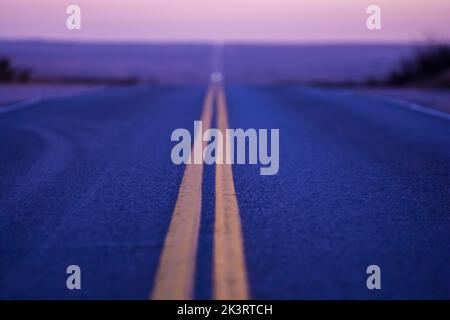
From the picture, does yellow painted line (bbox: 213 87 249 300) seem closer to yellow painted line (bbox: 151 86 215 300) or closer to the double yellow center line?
the double yellow center line

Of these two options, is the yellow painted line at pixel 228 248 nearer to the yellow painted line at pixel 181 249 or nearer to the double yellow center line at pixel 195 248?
the double yellow center line at pixel 195 248

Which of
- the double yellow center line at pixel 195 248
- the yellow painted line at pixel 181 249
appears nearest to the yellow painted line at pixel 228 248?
the double yellow center line at pixel 195 248

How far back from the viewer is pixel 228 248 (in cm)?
477

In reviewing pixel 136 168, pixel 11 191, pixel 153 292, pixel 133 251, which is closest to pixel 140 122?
pixel 136 168

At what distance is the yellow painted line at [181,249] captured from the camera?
3.96 meters

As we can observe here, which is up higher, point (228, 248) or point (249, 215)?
point (249, 215)

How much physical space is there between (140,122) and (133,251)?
9.36m

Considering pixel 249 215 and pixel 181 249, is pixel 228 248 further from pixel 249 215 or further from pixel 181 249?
pixel 249 215

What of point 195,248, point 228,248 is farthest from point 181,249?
point 228,248

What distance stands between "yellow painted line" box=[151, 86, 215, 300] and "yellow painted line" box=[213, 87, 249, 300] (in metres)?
0.15

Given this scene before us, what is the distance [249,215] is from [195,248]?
113 centimetres

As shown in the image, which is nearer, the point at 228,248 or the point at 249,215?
the point at 228,248

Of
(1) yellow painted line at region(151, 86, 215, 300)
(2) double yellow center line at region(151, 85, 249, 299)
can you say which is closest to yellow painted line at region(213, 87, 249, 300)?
(2) double yellow center line at region(151, 85, 249, 299)

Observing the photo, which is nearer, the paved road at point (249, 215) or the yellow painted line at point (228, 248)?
the yellow painted line at point (228, 248)
